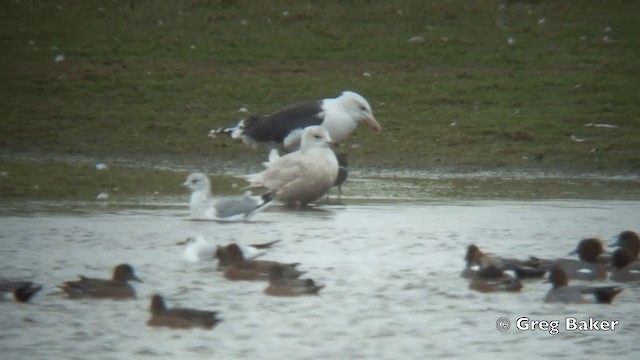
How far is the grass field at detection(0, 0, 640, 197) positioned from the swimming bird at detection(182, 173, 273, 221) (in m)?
3.79

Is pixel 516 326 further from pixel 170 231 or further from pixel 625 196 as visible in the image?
pixel 625 196

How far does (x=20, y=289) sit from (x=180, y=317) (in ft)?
4.09

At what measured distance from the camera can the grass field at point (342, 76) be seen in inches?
692

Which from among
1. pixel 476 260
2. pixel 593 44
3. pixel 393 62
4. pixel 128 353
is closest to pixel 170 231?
pixel 476 260

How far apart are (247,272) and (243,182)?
468cm

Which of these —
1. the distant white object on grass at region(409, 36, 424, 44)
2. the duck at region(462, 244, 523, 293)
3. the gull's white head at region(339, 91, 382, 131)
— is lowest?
the duck at region(462, 244, 523, 293)

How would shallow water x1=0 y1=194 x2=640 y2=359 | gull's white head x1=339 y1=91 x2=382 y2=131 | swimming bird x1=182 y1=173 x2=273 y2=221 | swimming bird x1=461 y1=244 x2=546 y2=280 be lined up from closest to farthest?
shallow water x1=0 y1=194 x2=640 y2=359, swimming bird x1=461 y1=244 x2=546 y2=280, swimming bird x1=182 y1=173 x2=273 y2=221, gull's white head x1=339 y1=91 x2=382 y2=131

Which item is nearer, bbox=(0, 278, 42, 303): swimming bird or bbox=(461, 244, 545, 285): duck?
bbox=(0, 278, 42, 303): swimming bird

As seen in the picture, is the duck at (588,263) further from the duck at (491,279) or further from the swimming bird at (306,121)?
the swimming bird at (306,121)

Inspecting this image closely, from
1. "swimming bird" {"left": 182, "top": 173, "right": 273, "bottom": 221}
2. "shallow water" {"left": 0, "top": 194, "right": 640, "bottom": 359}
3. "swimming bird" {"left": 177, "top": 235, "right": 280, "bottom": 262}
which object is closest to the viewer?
"shallow water" {"left": 0, "top": 194, "right": 640, "bottom": 359}

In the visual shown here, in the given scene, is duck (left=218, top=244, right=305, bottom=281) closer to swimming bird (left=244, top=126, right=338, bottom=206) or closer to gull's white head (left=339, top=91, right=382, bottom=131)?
swimming bird (left=244, top=126, right=338, bottom=206)

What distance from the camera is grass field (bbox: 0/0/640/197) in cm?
1758

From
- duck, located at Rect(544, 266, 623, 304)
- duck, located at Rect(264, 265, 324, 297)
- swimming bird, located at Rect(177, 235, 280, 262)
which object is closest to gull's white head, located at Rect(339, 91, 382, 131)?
swimming bird, located at Rect(177, 235, 280, 262)

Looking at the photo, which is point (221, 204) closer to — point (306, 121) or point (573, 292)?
point (306, 121)
